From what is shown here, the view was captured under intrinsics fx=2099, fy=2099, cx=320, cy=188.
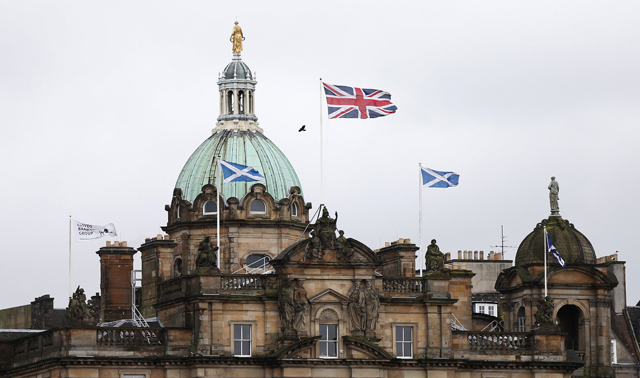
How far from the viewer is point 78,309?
113750mm

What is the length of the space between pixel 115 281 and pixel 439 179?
2284cm

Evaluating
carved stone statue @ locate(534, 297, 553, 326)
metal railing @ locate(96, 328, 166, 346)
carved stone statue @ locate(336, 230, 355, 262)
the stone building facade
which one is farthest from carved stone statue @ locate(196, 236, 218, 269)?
carved stone statue @ locate(534, 297, 553, 326)

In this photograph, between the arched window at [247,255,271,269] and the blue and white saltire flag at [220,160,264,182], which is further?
the arched window at [247,255,271,269]

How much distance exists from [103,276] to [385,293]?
2289cm

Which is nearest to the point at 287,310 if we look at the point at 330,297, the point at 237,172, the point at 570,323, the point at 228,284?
the point at 330,297

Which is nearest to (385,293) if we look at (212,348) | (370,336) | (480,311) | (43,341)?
(370,336)

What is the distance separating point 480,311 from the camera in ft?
479

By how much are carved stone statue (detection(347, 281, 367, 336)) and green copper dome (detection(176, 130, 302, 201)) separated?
50.2 feet

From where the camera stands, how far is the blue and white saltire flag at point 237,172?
11981 centimetres

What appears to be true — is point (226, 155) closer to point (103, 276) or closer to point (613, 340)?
point (103, 276)

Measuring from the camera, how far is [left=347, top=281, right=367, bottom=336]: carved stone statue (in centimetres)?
11631

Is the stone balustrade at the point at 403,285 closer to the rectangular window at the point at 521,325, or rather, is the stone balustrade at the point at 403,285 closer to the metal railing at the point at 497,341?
the metal railing at the point at 497,341

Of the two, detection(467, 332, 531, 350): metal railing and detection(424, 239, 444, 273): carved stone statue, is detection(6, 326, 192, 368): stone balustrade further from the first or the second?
detection(467, 332, 531, 350): metal railing

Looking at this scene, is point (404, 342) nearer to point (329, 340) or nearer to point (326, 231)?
point (329, 340)
